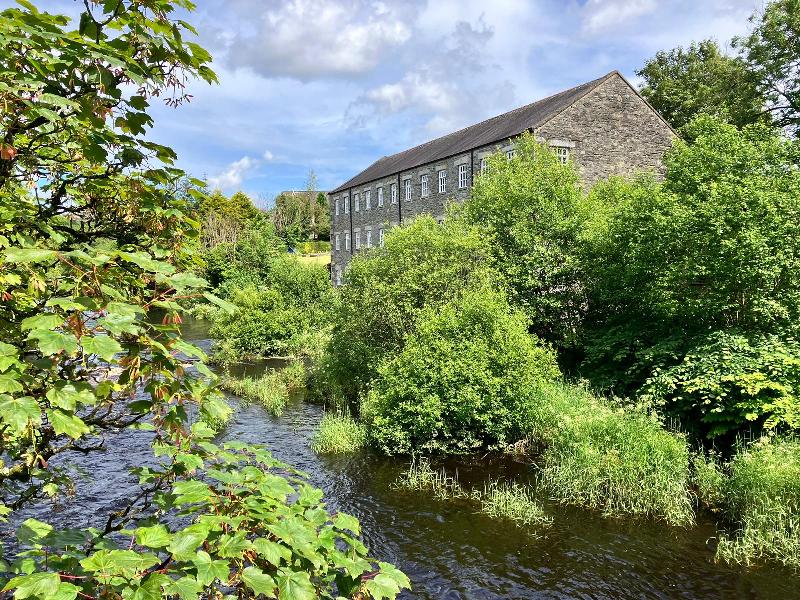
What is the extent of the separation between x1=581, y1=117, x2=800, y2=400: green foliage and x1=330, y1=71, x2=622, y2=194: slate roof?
1162cm

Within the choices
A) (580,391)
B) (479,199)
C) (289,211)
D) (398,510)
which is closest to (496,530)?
(398,510)

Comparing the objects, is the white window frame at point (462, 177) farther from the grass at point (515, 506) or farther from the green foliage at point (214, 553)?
the green foliage at point (214, 553)

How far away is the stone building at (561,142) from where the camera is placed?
26844 mm

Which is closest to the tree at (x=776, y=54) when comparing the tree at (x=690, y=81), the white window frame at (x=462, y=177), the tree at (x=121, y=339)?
the tree at (x=690, y=81)

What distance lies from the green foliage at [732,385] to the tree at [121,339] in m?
10.7

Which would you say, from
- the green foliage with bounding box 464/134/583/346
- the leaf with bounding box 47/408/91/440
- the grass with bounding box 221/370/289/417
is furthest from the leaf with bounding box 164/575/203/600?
the grass with bounding box 221/370/289/417

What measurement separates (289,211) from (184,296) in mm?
75038

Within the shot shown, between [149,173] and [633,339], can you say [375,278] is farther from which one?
[149,173]

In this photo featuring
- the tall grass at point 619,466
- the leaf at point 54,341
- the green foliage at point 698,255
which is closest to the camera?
the leaf at point 54,341

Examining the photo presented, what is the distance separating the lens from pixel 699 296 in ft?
43.7

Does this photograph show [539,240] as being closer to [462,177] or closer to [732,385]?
[732,385]

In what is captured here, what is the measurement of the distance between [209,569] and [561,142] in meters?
27.0

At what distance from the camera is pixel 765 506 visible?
353 inches

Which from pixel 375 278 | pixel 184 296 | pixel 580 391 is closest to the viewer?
pixel 184 296
